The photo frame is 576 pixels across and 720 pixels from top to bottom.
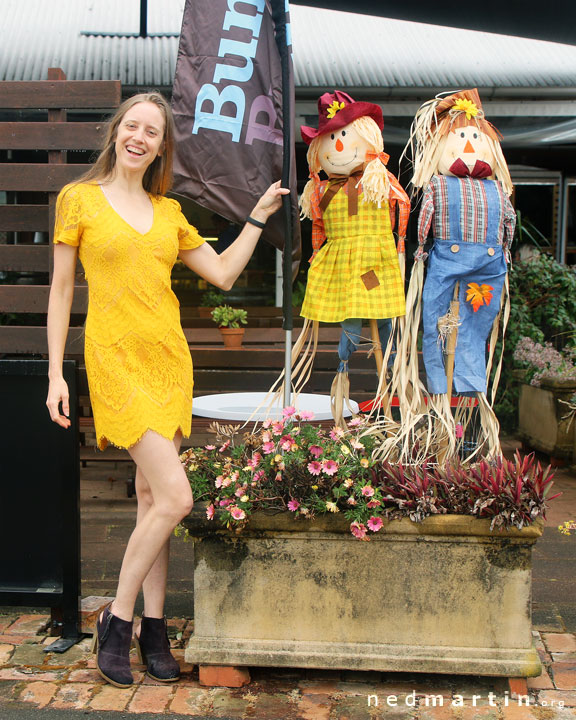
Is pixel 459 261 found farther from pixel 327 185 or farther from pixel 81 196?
pixel 81 196

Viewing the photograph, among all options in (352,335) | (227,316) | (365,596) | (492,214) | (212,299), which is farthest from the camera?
(212,299)

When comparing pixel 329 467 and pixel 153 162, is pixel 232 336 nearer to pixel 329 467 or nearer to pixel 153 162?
pixel 153 162

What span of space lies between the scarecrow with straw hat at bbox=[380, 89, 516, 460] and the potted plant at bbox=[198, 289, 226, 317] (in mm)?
4446

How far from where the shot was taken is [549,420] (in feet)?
20.6

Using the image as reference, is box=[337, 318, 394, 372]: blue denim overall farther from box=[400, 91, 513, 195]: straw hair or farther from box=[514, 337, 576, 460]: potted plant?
box=[514, 337, 576, 460]: potted plant

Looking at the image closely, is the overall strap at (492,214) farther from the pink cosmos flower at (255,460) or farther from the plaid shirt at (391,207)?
the pink cosmos flower at (255,460)

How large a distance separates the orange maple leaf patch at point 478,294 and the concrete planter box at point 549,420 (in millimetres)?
2789

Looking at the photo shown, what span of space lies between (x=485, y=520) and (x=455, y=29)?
534 cm

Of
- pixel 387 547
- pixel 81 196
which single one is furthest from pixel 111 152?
pixel 387 547

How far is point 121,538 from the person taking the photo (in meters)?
4.59

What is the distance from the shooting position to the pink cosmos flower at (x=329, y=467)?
112 inches

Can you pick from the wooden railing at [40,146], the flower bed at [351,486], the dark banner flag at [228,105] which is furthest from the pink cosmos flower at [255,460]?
the wooden railing at [40,146]

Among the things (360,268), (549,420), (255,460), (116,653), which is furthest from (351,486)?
(549,420)

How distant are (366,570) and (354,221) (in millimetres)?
1350
